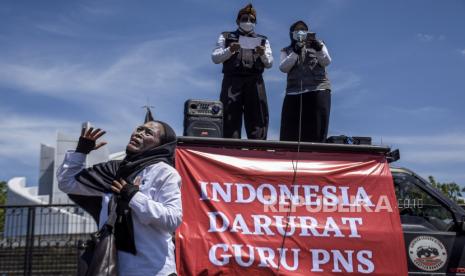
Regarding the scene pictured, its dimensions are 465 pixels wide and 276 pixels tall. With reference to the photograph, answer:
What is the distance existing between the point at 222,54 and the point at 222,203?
220cm

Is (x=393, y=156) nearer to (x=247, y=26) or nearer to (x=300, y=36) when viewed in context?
(x=300, y=36)

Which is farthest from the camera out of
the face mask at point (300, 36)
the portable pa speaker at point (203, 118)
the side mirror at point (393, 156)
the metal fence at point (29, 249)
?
the metal fence at point (29, 249)

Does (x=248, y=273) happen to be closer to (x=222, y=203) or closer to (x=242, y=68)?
(x=222, y=203)

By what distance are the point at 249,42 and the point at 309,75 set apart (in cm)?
82

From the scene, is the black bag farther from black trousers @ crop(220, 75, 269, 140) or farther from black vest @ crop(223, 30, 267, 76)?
black vest @ crop(223, 30, 267, 76)

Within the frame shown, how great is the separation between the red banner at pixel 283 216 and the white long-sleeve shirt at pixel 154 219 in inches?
59.8

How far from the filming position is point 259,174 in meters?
5.20

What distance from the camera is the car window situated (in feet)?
18.9

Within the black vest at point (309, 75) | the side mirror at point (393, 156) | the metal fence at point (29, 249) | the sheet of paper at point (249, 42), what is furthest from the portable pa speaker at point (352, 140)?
the metal fence at point (29, 249)

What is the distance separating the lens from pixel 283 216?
5.10 meters

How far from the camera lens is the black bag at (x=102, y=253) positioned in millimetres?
3133

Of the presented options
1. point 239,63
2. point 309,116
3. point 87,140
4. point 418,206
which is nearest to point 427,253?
point 418,206

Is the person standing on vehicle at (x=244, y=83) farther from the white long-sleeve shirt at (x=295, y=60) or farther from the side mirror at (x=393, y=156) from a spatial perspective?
the side mirror at (x=393, y=156)

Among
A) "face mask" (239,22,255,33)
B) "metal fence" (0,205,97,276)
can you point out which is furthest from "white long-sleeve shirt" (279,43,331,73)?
"metal fence" (0,205,97,276)
